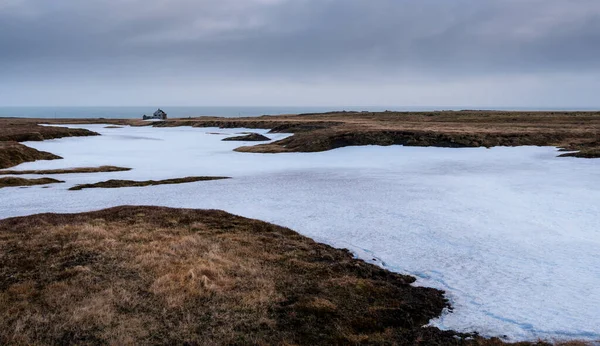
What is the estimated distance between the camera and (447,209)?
Answer: 89.8 feet

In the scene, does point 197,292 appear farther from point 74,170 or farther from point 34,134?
point 34,134

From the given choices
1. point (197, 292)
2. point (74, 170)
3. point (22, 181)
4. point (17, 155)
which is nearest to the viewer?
point (197, 292)

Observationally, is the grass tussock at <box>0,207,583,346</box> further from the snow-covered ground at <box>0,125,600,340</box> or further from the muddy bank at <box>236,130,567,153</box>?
the muddy bank at <box>236,130,567,153</box>

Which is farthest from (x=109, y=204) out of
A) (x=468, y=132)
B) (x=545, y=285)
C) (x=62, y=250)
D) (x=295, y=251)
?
(x=468, y=132)

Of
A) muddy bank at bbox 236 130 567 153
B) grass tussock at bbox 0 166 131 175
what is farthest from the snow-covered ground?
muddy bank at bbox 236 130 567 153

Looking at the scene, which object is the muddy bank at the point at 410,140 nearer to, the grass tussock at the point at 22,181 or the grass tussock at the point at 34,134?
the grass tussock at the point at 22,181

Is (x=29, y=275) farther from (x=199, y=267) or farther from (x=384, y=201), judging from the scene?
(x=384, y=201)

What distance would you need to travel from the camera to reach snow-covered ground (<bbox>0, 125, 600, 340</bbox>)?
14555 mm

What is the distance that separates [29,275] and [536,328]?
16.8 meters

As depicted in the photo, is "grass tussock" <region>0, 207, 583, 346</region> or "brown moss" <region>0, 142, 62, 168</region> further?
"brown moss" <region>0, 142, 62, 168</region>

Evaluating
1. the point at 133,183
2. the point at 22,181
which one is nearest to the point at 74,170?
the point at 22,181

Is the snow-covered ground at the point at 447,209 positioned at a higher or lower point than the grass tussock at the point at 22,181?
lower

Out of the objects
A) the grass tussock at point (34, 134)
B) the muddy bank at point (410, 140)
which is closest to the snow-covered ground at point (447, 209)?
the muddy bank at point (410, 140)

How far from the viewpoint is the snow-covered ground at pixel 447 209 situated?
47.8 ft
